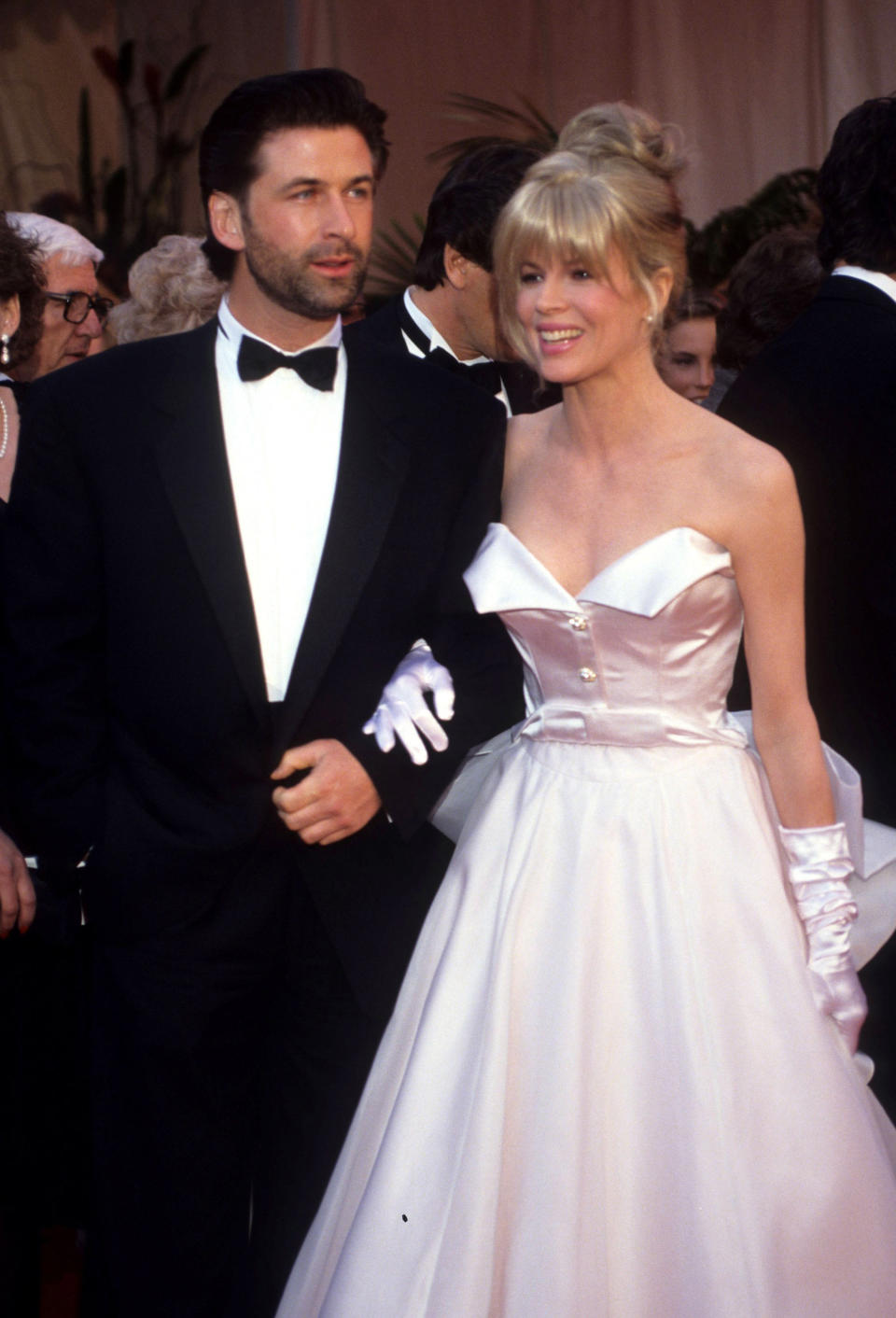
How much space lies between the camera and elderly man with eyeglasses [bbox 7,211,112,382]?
3562mm

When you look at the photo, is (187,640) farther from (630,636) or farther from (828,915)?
(828,915)

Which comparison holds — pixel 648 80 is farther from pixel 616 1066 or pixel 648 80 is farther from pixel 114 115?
pixel 616 1066

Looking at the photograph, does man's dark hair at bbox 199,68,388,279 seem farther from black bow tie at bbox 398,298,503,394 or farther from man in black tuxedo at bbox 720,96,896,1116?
black bow tie at bbox 398,298,503,394

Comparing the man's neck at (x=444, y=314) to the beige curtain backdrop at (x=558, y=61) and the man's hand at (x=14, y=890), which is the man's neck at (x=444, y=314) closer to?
the man's hand at (x=14, y=890)

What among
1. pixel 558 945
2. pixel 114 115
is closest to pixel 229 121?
pixel 558 945

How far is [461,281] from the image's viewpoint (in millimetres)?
3477

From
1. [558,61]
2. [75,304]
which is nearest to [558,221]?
[75,304]

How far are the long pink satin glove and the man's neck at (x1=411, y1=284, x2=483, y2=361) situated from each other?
1.73 m

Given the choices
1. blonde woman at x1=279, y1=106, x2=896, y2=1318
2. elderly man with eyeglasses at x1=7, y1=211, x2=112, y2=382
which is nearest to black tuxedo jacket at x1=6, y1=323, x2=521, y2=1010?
blonde woman at x1=279, y1=106, x2=896, y2=1318

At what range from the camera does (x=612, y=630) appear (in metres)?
2.21

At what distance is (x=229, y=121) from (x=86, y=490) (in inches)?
25.7

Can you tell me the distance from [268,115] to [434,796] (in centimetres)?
109

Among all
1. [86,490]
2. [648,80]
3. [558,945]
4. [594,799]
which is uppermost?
[648,80]

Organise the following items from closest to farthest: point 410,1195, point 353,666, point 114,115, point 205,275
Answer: point 410,1195 → point 353,666 → point 205,275 → point 114,115
